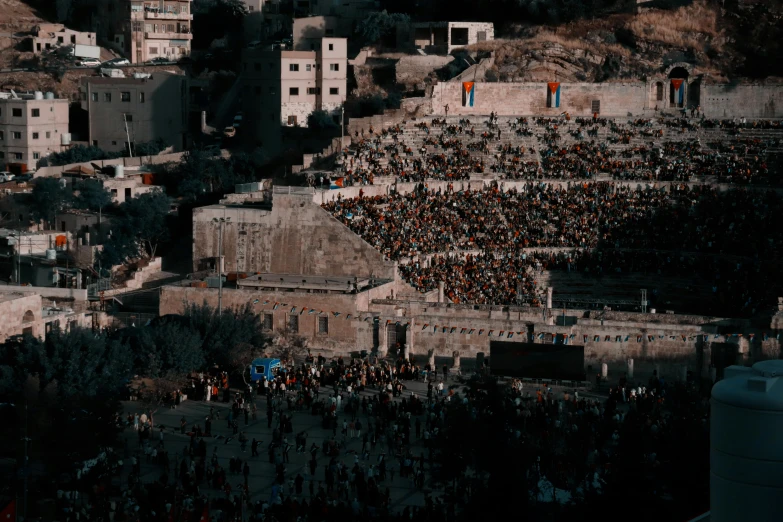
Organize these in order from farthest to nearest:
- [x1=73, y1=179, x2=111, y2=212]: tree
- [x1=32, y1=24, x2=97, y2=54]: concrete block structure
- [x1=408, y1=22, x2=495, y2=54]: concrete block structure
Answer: [x1=32, y1=24, x2=97, y2=54]: concrete block structure → [x1=408, y1=22, x2=495, y2=54]: concrete block structure → [x1=73, y1=179, x2=111, y2=212]: tree

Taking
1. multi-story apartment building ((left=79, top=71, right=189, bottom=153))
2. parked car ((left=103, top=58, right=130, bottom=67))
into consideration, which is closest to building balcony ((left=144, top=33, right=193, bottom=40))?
parked car ((left=103, top=58, right=130, bottom=67))

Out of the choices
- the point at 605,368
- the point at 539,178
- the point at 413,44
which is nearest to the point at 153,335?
the point at 605,368

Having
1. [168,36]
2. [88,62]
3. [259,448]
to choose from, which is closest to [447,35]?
[168,36]

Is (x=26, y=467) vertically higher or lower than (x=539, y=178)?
lower

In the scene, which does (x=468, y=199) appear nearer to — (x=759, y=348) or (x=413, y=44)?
(x=759, y=348)

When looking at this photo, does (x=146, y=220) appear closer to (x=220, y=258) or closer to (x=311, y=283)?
(x=220, y=258)

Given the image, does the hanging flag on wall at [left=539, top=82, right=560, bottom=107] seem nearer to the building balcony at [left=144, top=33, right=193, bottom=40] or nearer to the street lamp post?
the street lamp post
